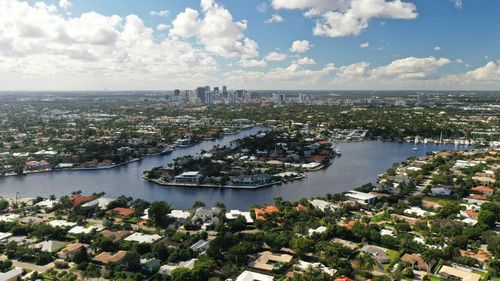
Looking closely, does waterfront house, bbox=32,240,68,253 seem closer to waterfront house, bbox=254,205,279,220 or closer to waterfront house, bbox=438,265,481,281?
waterfront house, bbox=254,205,279,220

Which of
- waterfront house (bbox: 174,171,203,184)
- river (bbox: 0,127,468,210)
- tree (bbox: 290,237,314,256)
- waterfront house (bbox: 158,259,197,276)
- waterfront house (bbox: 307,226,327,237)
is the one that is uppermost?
tree (bbox: 290,237,314,256)

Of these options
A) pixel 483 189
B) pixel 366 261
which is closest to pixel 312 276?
pixel 366 261

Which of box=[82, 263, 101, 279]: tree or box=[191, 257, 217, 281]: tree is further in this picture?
box=[82, 263, 101, 279]: tree

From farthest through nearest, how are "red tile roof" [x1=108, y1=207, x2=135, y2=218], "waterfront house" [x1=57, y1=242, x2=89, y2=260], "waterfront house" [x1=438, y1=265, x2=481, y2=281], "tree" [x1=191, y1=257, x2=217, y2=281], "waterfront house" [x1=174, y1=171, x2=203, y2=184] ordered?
"waterfront house" [x1=174, y1=171, x2=203, y2=184] → "red tile roof" [x1=108, y1=207, x2=135, y2=218] → "waterfront house" [x1=57, y1=242, x2=89, y2=260] → "waterfront house" [x1=438, y1=265, x2=481, y2=281] → "tree" [x1=191, y1=257, x2=217, y2=281]

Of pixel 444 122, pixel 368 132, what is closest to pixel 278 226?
pixel 368 132

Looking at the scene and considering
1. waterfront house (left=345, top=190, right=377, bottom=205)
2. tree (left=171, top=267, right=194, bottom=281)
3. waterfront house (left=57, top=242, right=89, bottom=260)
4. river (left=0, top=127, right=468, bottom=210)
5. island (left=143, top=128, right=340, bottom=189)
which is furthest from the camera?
island (left=143, top=128, right=340, bottom=189)

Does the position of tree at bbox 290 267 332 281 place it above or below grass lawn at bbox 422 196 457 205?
above

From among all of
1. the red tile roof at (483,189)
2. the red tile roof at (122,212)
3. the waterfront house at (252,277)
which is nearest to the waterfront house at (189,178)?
the red tile roof at (122,212)

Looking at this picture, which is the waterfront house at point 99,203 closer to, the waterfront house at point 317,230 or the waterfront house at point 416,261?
the waterfront house at point 317,230

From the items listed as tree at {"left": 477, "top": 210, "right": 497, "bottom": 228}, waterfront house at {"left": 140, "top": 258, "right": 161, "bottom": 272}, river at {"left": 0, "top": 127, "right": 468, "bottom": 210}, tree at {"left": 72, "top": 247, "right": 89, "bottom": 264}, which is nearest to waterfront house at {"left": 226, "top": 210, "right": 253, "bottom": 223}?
river at {"left": 0, "top": 127, "right": 468, "bottom": 210}
